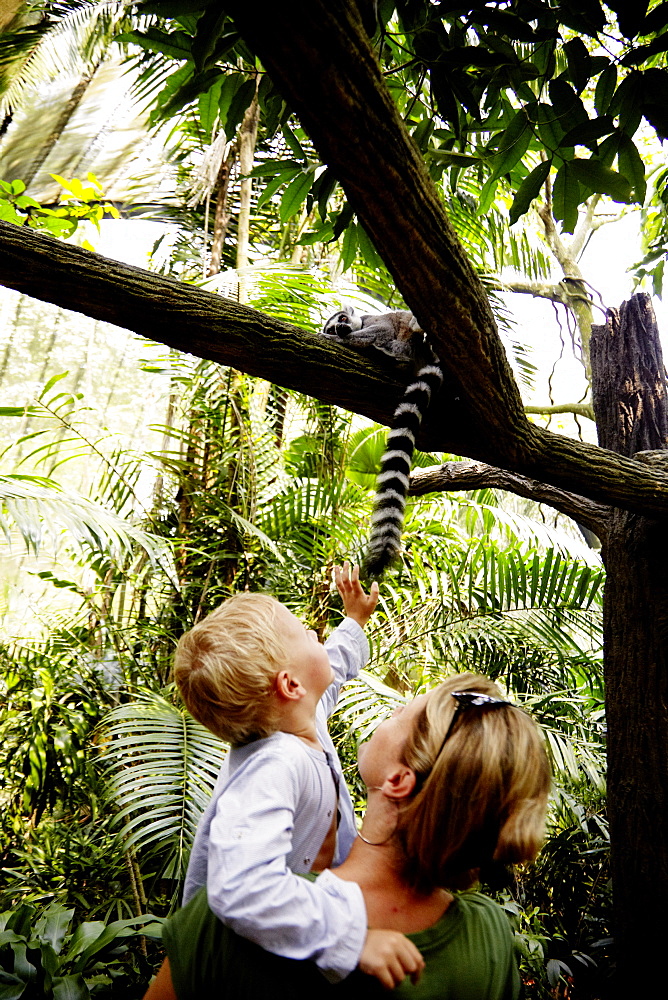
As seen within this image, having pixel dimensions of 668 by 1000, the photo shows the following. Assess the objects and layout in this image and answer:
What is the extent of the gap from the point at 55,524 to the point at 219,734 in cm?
178

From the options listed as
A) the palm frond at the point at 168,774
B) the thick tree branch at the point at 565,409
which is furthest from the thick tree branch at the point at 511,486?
the thick tree branch at the point at 565,409

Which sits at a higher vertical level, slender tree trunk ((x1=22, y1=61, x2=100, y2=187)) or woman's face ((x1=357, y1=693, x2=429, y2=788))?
slender tree trunk ((x1=22, y1=61, x2=100, y2=187))

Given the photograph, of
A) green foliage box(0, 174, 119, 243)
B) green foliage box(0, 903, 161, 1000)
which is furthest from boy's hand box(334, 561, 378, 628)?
green foliage box(0, 174, 119, 243)

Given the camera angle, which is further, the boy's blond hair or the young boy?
the boy's blond hair

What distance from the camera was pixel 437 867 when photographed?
0.93 metres

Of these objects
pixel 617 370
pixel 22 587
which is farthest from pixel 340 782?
pixel 22 587

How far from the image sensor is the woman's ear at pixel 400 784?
983 millimetres

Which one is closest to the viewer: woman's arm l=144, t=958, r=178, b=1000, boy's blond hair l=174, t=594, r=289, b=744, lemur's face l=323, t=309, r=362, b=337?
woman's arm l=144, t=958, r=178, b=1000

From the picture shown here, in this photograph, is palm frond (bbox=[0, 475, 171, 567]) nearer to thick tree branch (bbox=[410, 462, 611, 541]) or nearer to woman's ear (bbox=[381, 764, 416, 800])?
thick tree branch (bbox=[410, 462, 611, 541])

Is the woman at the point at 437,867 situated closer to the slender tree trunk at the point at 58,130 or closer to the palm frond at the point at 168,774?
the palm frond at the point at 168,774

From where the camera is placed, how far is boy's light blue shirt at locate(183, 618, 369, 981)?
0.83 m

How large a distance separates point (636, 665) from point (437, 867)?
1.84 meters

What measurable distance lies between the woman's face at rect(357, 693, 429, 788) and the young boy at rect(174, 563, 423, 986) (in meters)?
0.09

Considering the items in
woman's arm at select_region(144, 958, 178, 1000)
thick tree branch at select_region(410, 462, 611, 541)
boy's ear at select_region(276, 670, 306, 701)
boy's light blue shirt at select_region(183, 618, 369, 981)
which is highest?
thick tree branch at select_region(410, 462, 611, 541)
